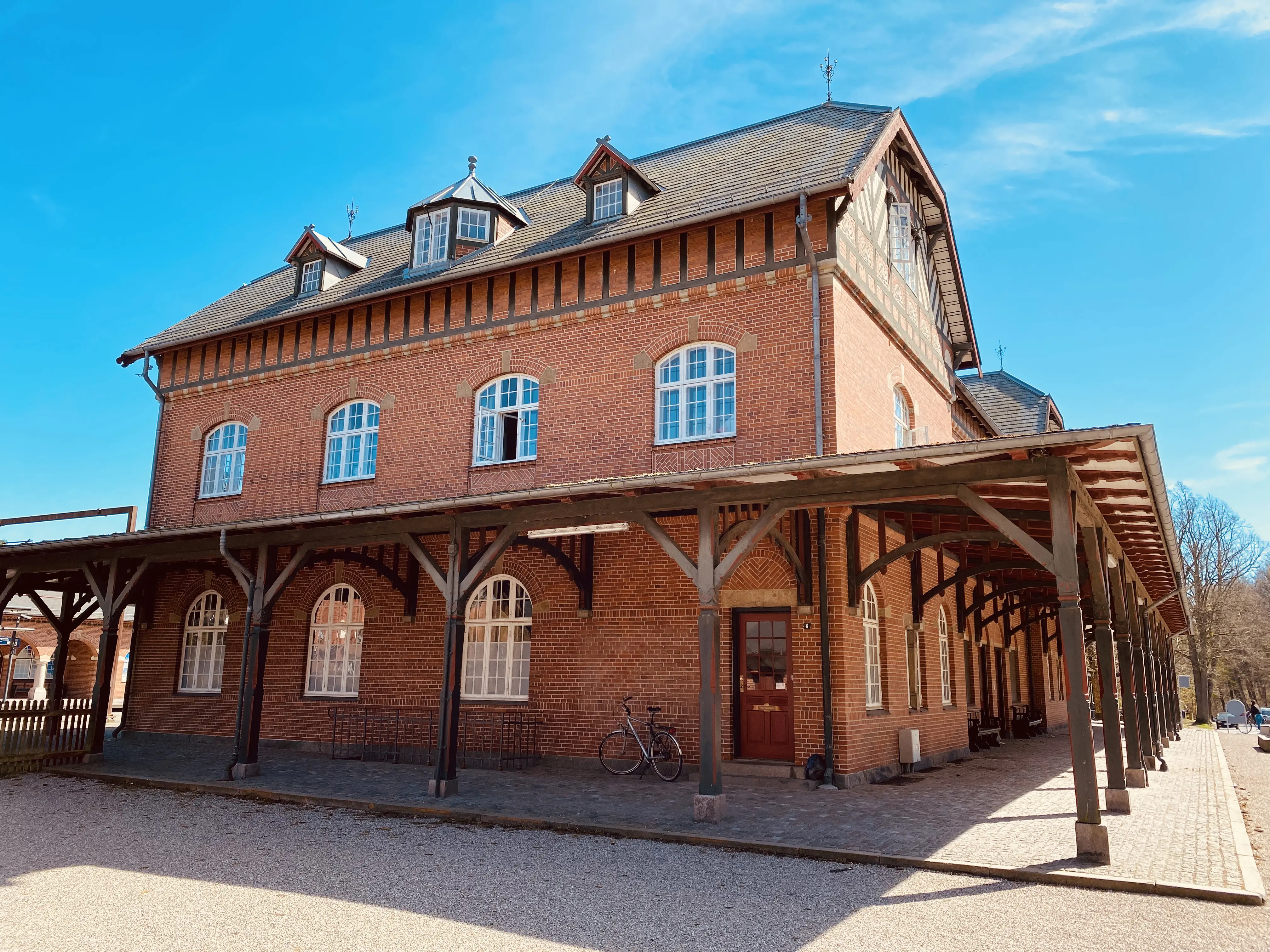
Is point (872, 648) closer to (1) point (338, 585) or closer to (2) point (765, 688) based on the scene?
(2) point (765, 688)

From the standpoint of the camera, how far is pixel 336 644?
15.3 m

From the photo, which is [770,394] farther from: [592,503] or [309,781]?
[309,781]

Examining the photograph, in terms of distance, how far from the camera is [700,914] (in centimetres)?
574

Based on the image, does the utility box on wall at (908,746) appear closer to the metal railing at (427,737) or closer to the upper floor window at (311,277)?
the metal railing at (427,737)

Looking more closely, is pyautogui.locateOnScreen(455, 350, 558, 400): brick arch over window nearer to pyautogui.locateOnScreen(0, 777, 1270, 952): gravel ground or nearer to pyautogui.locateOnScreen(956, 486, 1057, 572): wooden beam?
pyautogui.locateOnScreen(0, 777, 1270, 952): gravel ground

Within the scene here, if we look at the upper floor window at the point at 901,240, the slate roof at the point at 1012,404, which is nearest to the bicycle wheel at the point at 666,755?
the upper floor window at the point at 901,240

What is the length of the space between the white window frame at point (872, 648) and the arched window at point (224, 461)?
11375 millimetres

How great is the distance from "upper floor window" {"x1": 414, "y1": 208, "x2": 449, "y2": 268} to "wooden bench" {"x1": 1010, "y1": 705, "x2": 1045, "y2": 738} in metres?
15.8

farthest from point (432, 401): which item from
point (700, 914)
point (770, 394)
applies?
point (700, 914)

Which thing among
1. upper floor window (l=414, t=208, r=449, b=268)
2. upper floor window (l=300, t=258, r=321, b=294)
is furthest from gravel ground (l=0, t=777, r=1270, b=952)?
upper floor window (l=300, t=258, r=321, b=294)

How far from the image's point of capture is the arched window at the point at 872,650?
12344 mm

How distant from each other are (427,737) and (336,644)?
8.85ft

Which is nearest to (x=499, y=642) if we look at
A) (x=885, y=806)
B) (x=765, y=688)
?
(x=765, y=688)

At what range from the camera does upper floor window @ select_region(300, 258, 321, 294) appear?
1733cm
